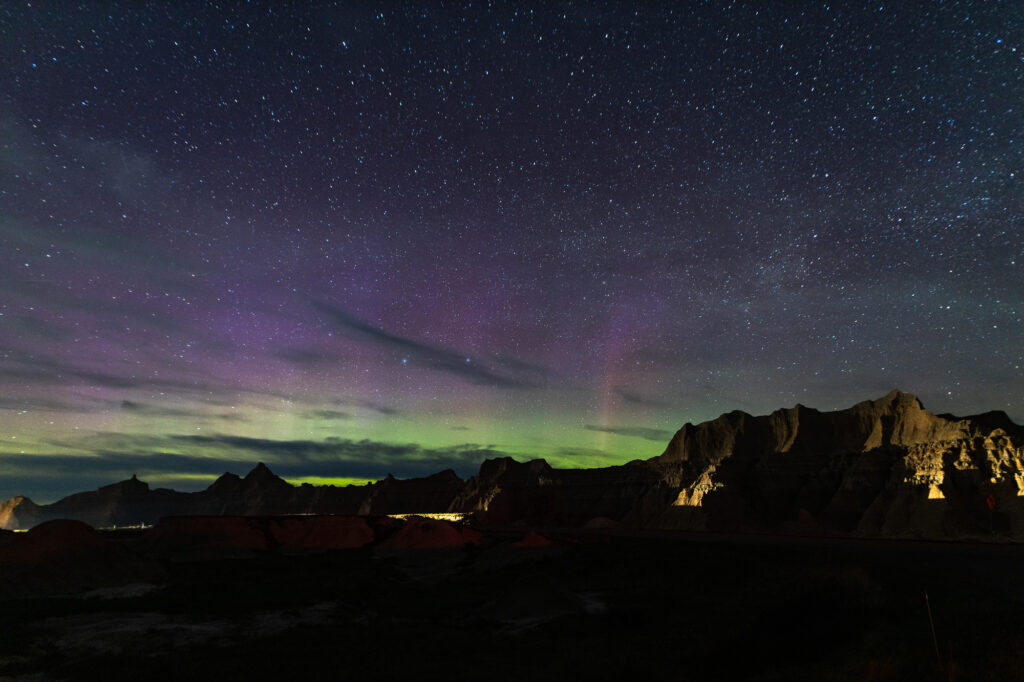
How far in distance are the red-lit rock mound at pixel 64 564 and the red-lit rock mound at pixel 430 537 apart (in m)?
27.3

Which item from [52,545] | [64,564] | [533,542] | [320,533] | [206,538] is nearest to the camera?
[64,564]

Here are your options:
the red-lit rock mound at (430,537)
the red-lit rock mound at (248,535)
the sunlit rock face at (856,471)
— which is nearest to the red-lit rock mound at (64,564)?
the red-lit rock mound at (248,535)

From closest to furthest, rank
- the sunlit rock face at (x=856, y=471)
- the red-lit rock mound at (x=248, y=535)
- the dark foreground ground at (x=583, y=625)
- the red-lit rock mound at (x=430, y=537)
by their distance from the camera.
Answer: the dark foreground ground at (x=583, y=625) < the sunlit rock face at (x=856, y=471) < the red-lit rock mound at (x=248, y=535) < the red-lit rock mound at (x=430, y=537)

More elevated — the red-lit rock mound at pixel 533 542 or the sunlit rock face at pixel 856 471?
the sunlit rock face at pixel 856 471

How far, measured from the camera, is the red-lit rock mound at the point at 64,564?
1492 inches

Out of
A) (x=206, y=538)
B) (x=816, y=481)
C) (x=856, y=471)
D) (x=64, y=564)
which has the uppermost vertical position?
(x=856, y=471)

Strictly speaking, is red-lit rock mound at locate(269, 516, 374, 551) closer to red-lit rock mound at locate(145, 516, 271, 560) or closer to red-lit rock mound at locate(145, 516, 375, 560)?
red-lit rock mound at locate(145, 516, 375, 560)

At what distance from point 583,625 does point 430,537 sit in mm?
46215

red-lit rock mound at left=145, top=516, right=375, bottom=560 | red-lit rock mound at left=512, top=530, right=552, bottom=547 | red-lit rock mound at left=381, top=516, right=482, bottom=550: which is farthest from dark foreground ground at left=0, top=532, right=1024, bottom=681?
red-lit rock mound at left=145, top=516, right=375, bottom=560

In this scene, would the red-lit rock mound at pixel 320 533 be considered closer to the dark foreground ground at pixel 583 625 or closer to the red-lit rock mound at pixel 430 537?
the red-lit rock mound at pixel 430 537

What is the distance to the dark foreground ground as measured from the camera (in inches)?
650

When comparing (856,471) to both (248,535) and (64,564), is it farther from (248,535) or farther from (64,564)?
(64,564)

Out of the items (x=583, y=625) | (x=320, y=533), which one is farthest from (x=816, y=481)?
(x=583, y=625)

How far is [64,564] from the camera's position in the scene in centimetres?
4094
